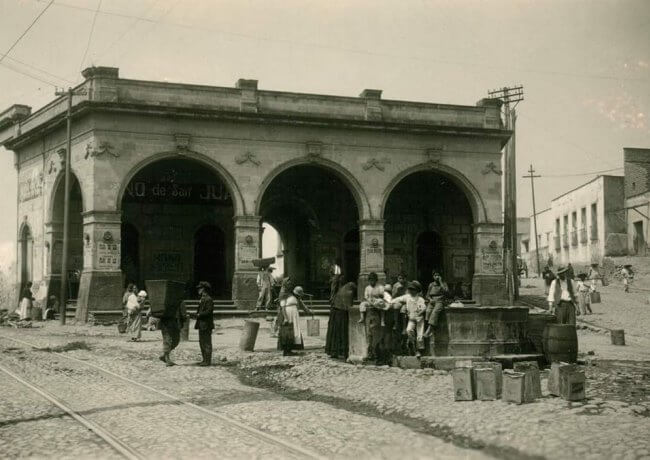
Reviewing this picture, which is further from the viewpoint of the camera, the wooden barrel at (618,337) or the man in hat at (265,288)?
the man in hat at (265,288)

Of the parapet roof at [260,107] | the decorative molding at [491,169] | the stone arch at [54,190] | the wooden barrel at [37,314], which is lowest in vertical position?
the wooden barrel at [37,314]

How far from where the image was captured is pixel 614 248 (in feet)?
141

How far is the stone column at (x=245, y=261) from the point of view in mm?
26250

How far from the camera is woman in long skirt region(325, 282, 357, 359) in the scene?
567 inches

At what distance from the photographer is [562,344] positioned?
12438mm

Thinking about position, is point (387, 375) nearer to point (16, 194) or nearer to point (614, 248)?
point (16, 194)

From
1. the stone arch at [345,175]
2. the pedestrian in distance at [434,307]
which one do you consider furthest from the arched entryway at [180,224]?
the pedestrian in distance at [434,307]

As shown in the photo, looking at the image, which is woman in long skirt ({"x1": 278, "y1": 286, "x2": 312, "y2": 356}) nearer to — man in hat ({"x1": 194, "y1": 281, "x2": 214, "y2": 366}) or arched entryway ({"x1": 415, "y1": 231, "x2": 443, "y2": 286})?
man in hat ({"x1": 194, "y1": 281, "x2": 214, "y2": 366})

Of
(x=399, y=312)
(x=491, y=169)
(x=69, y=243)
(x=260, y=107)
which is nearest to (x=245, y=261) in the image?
(x=260, y=107)

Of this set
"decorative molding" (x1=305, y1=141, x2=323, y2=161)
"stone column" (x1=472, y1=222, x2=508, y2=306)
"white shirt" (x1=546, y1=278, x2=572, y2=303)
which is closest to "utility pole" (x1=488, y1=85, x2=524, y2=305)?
"stone column" (x1=472, y1=222, x2=508, y2=306)

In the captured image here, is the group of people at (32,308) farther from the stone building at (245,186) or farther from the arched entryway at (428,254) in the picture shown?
the arched entryway at (428,254)

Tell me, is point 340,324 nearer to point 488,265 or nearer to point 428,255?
point 488,265

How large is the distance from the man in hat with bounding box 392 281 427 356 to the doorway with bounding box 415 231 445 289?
18345mm

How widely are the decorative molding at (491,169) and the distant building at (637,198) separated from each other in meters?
13.8
